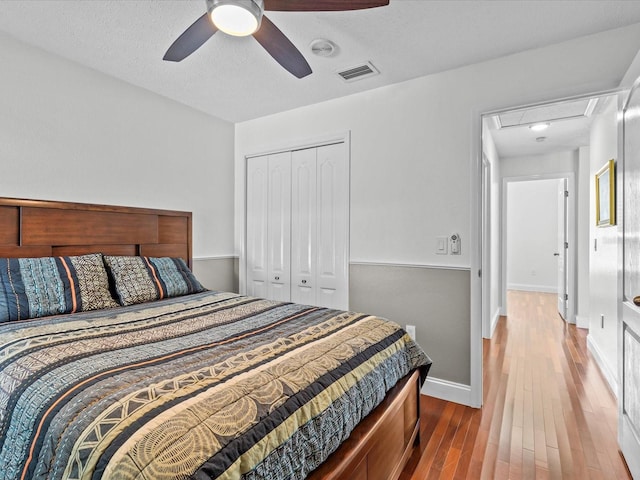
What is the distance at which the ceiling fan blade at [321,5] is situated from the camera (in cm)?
152

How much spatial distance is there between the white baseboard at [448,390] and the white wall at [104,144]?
96.4 inches

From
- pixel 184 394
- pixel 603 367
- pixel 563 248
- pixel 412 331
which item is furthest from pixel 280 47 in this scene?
pixel 563 248

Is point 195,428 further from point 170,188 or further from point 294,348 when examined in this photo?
point 170,188

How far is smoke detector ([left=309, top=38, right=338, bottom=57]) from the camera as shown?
2275mm

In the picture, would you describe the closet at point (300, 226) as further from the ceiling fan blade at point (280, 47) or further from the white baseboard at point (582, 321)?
the white baseboard at point (582, 321)

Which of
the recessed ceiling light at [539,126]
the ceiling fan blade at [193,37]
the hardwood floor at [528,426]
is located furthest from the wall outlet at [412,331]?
the recessed ceiling light at [539,126]

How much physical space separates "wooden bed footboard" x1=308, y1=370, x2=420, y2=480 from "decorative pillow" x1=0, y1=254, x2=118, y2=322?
69.6 inches

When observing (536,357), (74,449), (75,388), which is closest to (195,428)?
(74,449)

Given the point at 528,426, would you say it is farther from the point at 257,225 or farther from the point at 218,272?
the point at 218,272

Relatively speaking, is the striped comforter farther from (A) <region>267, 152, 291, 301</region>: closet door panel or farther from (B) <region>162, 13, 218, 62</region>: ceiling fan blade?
(A) <region>267, 152, 291, 301</region>: closet door panel

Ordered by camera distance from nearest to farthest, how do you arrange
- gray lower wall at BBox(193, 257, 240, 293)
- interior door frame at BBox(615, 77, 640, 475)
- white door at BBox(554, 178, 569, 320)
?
interior door frame at BBox(615, 77, 640, 475)
gray lower wall at BBox(193, 257, 240, 293)
white door at BBox(554, 178, 569, 320)

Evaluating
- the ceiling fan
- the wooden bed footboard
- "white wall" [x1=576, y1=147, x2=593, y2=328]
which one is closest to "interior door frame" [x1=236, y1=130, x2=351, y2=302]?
the ceiling fan

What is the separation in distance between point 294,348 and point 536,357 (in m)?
3.14

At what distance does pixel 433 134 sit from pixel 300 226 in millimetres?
1503
